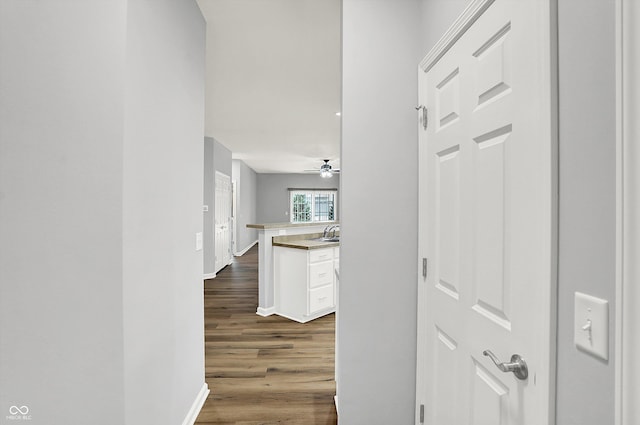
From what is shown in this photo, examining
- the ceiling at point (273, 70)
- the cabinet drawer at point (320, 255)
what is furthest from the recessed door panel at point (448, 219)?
the cabinet drawer at point (320, 255)

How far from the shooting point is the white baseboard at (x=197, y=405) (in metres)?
1.74

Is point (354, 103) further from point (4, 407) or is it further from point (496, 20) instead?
point (4, 407)

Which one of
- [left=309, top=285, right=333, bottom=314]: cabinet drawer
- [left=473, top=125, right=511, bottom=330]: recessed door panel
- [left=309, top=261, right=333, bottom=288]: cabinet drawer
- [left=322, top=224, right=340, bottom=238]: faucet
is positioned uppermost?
[left=473, top=125, right=511, bottom=330]: recessed door panel

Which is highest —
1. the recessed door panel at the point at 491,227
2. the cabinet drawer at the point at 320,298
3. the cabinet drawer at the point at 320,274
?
the recessed door panel at the point at 491,227

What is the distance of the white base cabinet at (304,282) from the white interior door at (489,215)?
7.05 ft

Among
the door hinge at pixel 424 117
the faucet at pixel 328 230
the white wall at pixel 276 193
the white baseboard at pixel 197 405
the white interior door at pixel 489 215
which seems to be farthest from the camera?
the white wall at pixel 276 193

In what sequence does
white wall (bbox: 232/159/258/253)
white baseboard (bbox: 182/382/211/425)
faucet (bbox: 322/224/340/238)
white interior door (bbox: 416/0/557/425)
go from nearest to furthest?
white interior door (bbox: 416/0/557/425), white baseboard (bbox: 182/382/211/425), faucet (bbox: 322/224/340/238), white wall (bbox: 232/159/258/253)

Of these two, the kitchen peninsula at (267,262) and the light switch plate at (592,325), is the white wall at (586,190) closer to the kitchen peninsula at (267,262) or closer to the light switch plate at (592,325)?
the light switch plate at (592,325)

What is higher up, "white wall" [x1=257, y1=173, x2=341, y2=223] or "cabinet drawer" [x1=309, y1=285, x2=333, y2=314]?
"white wall" [x1=257, y1=173, x2=341, y2=223]

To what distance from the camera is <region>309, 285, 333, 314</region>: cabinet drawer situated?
11.3 feet

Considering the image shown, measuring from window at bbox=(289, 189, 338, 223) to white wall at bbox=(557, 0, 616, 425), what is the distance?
10.0 m

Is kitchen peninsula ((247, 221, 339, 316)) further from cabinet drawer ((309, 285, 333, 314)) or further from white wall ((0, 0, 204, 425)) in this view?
white wall ((0, 0, 204, 425))

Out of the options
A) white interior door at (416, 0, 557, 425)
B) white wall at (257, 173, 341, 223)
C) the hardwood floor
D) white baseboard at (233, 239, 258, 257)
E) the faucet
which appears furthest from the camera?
white wall at (257, 173, 341, 223)

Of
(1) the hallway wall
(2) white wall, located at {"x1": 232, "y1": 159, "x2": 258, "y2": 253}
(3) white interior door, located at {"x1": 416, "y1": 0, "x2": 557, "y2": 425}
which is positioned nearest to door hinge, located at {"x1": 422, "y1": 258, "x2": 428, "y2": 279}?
(3) white interior door, located at {"x1": 416, "y1": 0, "x2": 557, "y2": 425}
